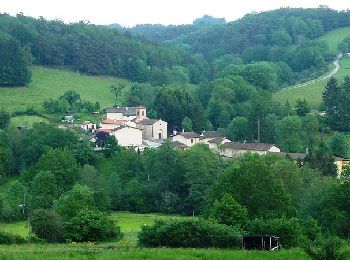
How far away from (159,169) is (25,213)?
10999 millimetres

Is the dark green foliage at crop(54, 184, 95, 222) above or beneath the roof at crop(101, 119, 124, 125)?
beneath

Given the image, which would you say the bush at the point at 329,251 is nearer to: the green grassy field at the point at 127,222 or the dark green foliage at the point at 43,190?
the green grassy field at the point at 127,222

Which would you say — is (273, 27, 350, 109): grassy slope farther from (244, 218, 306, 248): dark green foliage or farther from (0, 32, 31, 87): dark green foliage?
(244, 218, 306, 248): dark green foliage

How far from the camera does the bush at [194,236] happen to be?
26.6 meters

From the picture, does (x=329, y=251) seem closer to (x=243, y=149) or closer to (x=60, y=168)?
(x=60, y=168)

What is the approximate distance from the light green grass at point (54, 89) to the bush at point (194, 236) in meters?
59.4

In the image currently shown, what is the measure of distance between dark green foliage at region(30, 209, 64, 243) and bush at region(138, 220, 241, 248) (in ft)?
20.0

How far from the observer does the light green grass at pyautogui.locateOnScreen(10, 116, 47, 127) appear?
77.0m

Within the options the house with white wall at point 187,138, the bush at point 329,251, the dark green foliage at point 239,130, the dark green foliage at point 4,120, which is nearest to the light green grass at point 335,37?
the dark green foliage at point 239,130

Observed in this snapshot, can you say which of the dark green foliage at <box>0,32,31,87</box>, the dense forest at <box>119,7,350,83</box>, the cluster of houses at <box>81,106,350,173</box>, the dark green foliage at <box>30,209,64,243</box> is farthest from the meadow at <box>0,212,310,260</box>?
the dense forest at <box>119,7,350,83</box>

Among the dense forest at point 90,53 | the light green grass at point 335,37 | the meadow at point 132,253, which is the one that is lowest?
the meadow at point 132,253

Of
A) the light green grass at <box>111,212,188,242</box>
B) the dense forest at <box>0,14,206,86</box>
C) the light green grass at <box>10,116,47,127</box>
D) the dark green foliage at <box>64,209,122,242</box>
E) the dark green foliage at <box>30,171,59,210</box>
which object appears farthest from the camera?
the dense forest at <box>0,14,206,86</box>

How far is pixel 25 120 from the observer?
7956 cm

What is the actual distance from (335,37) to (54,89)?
6542cm
